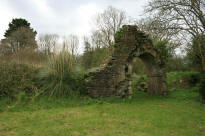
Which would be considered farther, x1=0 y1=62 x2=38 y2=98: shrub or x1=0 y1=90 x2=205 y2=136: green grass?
x1=0 y1=62 x2=38 y2=98: shrub

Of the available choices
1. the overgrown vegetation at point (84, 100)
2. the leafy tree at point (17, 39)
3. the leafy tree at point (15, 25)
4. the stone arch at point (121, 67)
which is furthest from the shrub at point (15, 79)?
the leafy tree at point (15, 25)

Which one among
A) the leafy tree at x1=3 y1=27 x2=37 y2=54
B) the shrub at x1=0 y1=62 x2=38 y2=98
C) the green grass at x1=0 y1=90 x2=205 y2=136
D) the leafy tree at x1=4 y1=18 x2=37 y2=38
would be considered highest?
the leafy tree at x1=4 y1=18 x2=37 y2=38

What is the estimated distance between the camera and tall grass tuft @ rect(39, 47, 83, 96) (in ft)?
23.9

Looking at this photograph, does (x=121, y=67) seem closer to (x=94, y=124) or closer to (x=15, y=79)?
(x=94, y=124)

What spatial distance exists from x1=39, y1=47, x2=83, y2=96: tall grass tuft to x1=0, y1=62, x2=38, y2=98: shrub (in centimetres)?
58

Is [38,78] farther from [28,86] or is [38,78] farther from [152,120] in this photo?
[152,120]

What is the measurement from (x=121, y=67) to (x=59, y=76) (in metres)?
3.05

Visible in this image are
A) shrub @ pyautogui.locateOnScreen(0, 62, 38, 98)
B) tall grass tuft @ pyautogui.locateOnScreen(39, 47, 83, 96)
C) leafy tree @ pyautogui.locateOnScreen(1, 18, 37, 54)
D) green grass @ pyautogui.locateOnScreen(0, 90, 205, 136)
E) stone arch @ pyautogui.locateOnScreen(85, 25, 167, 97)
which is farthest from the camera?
leafy tree @ pyautogui.locateOnScreen(1, 18, 37, 54)

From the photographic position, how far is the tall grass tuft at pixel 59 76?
7277mm

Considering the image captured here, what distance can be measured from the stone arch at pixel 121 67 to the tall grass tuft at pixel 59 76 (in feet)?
2.71

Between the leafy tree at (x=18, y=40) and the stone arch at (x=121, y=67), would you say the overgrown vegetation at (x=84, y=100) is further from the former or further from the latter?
the leafy tree at (x=18, y=40)

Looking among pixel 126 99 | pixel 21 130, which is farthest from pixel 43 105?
pixel 126 99

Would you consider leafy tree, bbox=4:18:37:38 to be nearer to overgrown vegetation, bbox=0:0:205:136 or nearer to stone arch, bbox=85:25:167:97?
overgrown vegetation, bbox=0:0:205:136

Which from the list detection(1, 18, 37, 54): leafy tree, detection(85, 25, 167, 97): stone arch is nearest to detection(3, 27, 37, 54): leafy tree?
detection(1, 18, 37, 54): leafy tree
